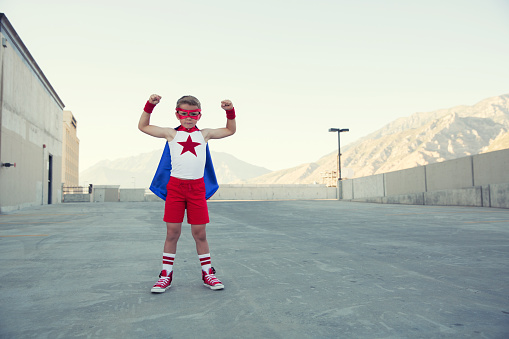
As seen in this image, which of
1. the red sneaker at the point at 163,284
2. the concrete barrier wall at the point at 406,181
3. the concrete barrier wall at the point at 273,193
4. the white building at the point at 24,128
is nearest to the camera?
the red sneaker at the point at 163,284

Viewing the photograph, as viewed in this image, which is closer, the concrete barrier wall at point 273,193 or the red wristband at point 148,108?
the red wristband at point 148,108

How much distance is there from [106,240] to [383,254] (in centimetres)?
458

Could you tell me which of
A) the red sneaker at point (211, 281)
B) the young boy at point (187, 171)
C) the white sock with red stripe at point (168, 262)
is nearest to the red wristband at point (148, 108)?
the young boy at point (187, 171)

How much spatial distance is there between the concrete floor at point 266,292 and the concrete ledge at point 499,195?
33.9ft

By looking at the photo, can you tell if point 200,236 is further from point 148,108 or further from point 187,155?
point 148,108

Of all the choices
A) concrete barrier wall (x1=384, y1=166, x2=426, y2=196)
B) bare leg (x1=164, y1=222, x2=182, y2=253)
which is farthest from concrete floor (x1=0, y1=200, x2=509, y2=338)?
Result: concrete barrier wall (x1=384, y1=166, x2=426, y2=196)

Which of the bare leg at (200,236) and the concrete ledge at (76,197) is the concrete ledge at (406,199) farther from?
the concrete ledge at (76,197)

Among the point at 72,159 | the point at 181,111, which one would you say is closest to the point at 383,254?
the point at 181,111

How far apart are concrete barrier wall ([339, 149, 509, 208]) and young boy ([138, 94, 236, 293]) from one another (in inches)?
586

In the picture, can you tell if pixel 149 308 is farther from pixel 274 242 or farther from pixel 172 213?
pixel 274 242

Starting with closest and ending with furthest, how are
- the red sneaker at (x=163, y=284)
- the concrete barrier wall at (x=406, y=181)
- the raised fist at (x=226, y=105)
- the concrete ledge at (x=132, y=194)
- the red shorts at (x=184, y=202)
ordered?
the red sneaker at (x=163, y=284) → the red shorts at (x=184, y=202) → the raised fist at (x=226, y=105) → the concrete barrier wall at (x=406, y=181) → the concrete ledge at (x=132, y=194)

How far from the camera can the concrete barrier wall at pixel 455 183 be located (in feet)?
49.1

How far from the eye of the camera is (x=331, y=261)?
14.3 ft

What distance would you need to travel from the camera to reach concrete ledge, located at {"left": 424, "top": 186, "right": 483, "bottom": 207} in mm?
16000
